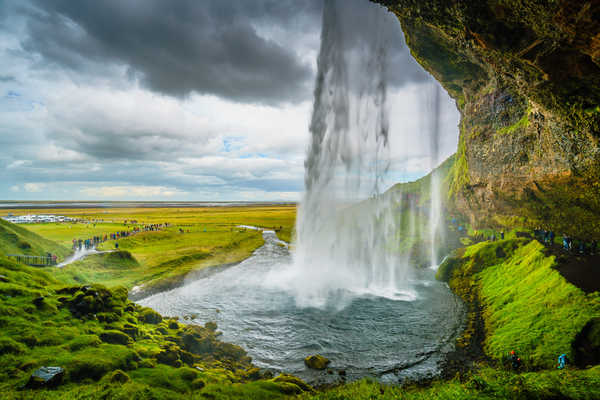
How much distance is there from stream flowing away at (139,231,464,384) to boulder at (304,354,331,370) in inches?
14.9

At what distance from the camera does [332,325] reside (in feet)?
70.2

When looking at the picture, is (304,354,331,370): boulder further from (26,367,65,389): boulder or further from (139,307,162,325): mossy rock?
(26,367,65,389): boulder

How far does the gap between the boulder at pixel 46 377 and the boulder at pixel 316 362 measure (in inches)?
493

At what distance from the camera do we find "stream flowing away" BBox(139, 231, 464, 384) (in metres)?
16.4

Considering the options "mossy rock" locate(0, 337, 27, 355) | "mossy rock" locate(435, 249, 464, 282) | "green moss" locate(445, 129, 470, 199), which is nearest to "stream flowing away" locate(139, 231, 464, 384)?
"mossy rock" locate(435, 249, 464, 282)

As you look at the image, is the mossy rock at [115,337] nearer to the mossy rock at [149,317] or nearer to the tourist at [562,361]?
the mossy rock at [149,317]

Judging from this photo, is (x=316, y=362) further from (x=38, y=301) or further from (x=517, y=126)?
(x=517, y=126)

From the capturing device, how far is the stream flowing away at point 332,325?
16391 millimetres

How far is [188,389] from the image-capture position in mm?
11438

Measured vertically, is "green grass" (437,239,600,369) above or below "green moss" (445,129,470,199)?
below

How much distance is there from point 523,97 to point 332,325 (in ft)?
101

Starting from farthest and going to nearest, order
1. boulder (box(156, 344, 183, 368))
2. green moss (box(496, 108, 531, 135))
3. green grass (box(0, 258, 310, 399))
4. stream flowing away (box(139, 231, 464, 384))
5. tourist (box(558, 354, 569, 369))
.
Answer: green moss (box(496, 108, 531, 135)) < stream flowing away (box(139, 231, 464, 384)) < boulder (box(156, 344, 183, 368)) < tourist (box(558, 354, 569, 369)) < green grass (box(0, 258, 310, 399))

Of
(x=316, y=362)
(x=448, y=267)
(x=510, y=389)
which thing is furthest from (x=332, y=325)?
(x=448, y=267)

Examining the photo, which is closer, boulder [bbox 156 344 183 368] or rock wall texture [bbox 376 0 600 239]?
rock wall texture [bbox 376 0 600 239]
